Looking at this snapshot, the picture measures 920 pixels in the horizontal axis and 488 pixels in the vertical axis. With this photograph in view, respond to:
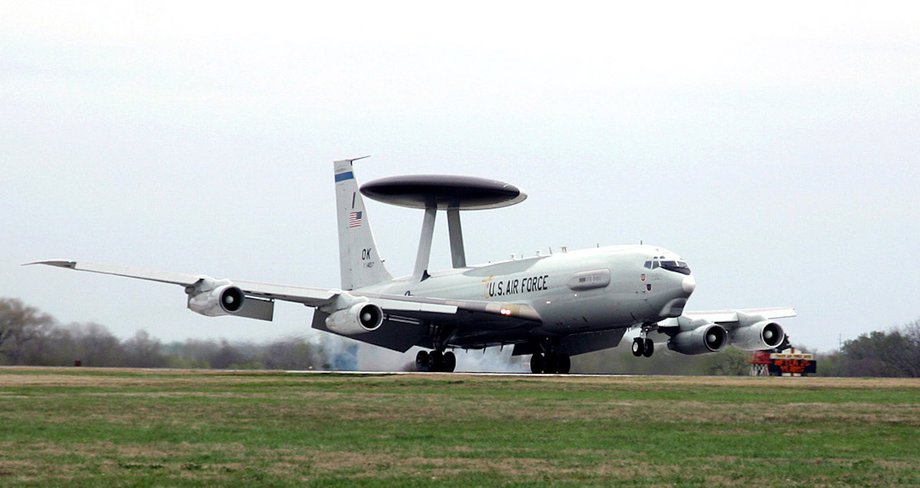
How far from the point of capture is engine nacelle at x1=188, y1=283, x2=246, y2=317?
47188mm

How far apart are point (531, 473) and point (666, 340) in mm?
40456

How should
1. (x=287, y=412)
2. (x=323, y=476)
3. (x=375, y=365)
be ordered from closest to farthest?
(x=323, y=476), (x=287, y=412), (x=375, y=365)

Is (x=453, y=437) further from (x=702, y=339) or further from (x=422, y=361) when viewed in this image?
(x=422, y=361)

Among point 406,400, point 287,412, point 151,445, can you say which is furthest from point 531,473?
point 406,400

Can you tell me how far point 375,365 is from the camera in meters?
59.9

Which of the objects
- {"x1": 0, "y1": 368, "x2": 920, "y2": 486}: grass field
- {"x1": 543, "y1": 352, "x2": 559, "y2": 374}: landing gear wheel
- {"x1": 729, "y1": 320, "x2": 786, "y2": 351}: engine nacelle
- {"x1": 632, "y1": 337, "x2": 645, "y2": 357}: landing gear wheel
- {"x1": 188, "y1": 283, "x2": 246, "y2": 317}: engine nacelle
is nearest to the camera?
{"x1": 0, "y1": 368, "x2": 920, "y2": 486}: grass field

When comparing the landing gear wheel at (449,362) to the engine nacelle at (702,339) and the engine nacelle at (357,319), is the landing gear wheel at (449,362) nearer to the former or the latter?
the engine nacelle at (357,319)

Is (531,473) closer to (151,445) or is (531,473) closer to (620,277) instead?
(151,445)

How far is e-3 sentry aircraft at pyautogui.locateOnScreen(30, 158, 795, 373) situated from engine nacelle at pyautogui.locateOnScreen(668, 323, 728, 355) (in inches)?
1.8

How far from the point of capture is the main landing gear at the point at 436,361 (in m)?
56.5

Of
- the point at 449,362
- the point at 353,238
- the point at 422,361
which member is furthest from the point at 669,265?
the point at 353,238

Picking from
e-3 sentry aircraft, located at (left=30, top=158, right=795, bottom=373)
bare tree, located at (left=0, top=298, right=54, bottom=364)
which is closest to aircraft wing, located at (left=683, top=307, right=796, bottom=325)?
e-3 sentry aircraft, located at (left=30, top=158, right=795, bottom=373)

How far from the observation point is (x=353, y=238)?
225 ft

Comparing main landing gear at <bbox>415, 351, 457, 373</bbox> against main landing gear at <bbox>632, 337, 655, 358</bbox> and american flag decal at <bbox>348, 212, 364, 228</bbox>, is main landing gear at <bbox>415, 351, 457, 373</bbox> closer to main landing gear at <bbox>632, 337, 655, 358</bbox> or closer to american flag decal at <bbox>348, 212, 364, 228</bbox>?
main landing gear at <bbox>632, 337, 655, 358</bbox>
